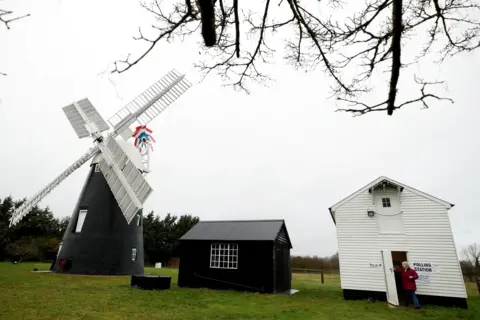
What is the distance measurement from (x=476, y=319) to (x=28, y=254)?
3974 centimetres

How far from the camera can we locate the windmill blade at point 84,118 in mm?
22683

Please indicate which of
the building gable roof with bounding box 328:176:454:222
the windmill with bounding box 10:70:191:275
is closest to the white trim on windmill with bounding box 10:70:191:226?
the windmill with bounding box 10:70:191:275

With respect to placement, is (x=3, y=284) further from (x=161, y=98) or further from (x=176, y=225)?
(x=176, y=225)

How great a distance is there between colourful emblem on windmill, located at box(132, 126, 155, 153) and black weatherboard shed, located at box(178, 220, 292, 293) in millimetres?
9168

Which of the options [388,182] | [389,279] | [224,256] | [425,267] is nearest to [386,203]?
[388,182]

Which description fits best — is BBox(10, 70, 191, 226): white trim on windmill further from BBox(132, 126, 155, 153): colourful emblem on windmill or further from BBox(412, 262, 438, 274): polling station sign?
BBox(412, 262, 438, 274): polling station sign

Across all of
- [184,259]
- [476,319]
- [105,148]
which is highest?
[105,148]

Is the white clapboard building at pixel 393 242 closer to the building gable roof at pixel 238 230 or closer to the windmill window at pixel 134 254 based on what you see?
the building gable roof at pixel 238 230

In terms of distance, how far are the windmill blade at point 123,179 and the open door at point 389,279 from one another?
13.8 meters

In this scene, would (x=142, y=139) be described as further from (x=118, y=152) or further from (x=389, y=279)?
(x=389, y=279)

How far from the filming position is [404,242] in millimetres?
12625

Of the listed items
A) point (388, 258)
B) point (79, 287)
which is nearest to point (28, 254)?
point (79, 287)

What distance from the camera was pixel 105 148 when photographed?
70.1 ft

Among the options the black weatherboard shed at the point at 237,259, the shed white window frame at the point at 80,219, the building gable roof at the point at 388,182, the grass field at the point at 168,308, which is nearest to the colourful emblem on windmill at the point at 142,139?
the shed white window frame at the point at 80,219
